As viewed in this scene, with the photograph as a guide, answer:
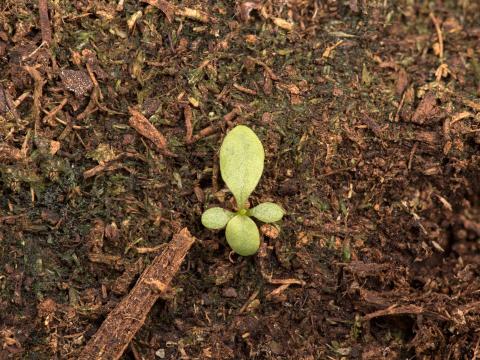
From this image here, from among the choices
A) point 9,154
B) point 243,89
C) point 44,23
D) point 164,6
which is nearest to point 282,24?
point 243,89

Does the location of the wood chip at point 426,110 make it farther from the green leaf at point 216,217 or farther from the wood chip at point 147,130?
the wood chip at point 147,130

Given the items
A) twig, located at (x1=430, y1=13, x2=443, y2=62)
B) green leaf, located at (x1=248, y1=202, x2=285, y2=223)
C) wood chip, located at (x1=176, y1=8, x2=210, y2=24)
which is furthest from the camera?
twig, located at (x1=430, y1=13, x2=443, y2=62)

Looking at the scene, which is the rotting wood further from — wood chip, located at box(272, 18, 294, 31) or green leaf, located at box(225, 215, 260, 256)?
wood chip, located at box(272, 18, 294, 31)

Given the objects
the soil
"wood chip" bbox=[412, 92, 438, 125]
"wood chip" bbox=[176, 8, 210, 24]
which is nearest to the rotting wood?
the soil

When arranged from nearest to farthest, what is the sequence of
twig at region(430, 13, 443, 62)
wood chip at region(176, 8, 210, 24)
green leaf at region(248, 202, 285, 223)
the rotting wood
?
the rotting wood < green leaf at region(248, 202, 285, 223) < wood chip at region(176, 8, 210, 24) < twig at region(430, 13, 443, 62)

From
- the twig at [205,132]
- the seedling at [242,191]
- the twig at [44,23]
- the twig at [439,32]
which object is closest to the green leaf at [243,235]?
the seedling at [242,191]

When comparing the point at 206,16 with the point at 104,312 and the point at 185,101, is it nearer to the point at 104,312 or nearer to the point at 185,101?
the point at 185,101

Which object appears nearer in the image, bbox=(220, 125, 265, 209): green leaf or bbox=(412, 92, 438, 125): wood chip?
bbox=(220, 125, 265, 209): green leaf
